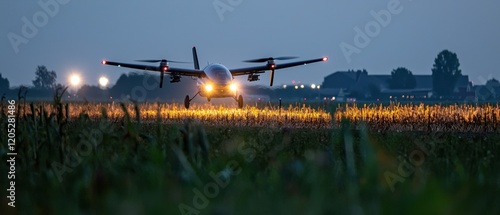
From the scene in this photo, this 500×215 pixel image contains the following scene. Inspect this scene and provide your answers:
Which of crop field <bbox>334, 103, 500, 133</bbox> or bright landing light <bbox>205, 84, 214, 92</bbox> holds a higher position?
bright landing light <bbox>205, 84, 214, 92</bbox>

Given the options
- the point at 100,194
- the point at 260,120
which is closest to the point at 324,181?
the point at 100,194

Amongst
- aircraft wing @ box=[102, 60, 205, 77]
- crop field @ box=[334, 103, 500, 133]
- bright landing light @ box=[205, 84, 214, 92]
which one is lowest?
crop field @ box=[334, 103, 500, 133]

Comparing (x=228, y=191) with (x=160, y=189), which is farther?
(x=228, y=191)

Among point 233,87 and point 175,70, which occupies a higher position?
point 175,70

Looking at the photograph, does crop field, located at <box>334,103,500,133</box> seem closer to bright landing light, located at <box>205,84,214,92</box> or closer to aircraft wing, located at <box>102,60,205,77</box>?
bright landing light, located at <box>205,84,214,92</box>

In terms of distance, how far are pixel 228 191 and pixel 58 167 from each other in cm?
301

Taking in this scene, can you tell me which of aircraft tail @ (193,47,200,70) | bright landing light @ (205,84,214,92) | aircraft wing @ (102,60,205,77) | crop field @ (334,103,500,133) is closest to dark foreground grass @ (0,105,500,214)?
crop field @ (334,103,500,133)

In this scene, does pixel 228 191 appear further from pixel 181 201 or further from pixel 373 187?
pixel 373 187

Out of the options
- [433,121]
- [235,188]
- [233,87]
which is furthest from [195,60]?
[235,188]

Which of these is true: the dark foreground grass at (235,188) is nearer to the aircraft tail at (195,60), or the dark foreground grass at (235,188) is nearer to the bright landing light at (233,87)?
the bright landing light at (233,87)

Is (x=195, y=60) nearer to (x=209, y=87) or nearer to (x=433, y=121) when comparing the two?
(x=209, y=87)

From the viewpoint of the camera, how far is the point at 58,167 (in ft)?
21.6

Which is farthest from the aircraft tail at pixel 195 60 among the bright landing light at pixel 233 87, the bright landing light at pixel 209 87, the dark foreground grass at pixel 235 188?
the dark foreground grass at pixel 235 188

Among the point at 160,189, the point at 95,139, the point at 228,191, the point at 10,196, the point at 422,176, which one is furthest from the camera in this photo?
Result: the point at 95,139
